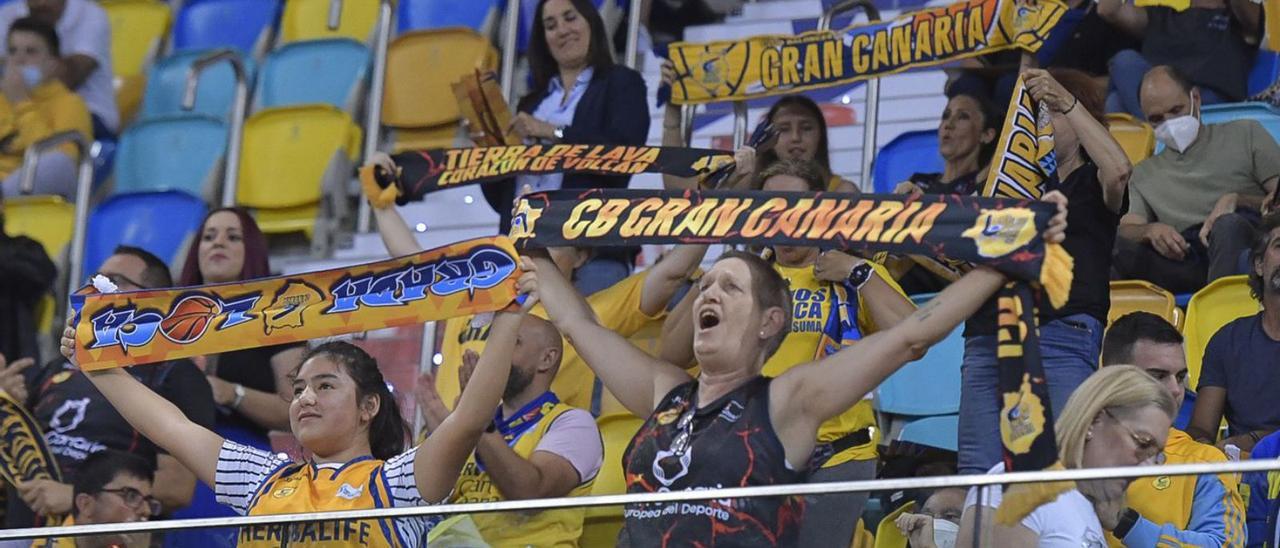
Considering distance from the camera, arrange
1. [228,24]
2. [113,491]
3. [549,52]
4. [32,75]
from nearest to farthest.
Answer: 1. [113,491]
2. [549,52]
3. [32,75]
4. [228,24]

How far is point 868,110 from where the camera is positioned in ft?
24.2

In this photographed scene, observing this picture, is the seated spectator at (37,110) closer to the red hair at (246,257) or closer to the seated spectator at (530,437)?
the red hair at (246,257)

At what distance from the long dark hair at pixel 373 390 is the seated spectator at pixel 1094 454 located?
1.41m

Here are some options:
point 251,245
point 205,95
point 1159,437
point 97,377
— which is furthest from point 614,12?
point 1159,437

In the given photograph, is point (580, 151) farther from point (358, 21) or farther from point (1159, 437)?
point (358, 21)

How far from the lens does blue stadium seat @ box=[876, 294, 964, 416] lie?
628 cm

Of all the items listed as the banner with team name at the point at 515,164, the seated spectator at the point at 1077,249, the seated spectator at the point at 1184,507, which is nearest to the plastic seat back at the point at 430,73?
the banner with team name at the point at 515,164

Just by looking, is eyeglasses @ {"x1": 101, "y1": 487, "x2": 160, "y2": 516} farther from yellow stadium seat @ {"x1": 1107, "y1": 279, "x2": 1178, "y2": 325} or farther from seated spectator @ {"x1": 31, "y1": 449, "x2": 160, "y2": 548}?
yellow stadium seat @ {"x1": 1107, "y1": 279, "x2": 1178, "y2": 325}

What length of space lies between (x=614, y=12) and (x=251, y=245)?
2.34 metres

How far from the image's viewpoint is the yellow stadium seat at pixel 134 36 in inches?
370

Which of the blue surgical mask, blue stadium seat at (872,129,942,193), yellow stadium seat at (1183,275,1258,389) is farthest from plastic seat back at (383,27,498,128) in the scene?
yellow stadium seat at (1183,275,1258,389)

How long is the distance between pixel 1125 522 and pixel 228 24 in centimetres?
591

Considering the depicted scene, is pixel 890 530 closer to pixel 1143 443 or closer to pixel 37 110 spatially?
pixel 1143 443

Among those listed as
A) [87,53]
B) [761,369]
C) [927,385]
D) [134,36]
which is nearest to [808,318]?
[761,369]
